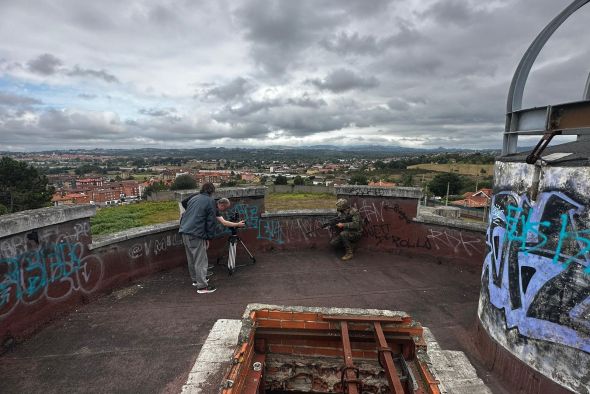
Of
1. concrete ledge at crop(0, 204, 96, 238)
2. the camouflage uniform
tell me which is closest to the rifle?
the camouflage uniform

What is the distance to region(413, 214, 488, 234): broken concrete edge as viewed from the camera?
6.97 m

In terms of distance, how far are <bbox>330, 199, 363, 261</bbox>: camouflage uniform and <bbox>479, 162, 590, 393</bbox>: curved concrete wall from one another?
373 centimetres

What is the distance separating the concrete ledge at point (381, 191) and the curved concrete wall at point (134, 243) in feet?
0.08

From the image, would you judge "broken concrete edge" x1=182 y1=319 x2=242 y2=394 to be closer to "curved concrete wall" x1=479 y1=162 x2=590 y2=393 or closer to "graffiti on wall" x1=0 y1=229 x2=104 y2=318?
"graffiti on wall" x1=0 y1=229 x2=104 y2=318

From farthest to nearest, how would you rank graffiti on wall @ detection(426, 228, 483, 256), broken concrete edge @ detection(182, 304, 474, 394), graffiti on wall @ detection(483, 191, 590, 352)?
graffiti on wall @ detection(426, 228, 483, 256), broken concrete edge @ detection(182, 304, 474, 394), graffiti on wall @ detection(483, 191, 590, 352)

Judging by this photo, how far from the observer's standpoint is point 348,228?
7.77 metres

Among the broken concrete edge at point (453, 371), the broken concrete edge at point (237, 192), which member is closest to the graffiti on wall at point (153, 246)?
the broken concrete edge at point (237, 192)

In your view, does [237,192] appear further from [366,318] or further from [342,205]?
[366,318]

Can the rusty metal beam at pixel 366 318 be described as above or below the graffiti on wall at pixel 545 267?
below

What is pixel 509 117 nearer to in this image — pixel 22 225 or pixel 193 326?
pixel 193 326

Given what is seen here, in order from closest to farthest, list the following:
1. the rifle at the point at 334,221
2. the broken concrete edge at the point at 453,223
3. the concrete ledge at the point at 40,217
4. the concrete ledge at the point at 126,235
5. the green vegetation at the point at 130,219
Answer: the concrete ledge at the point at 40,217 < the concrete ledge at the point at 126,235 < the broken concrete edge at the point at 453,223 < the rifle at the point at 334,221 < the green vegetation at the point at 130,219

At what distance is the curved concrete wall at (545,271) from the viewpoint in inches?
125

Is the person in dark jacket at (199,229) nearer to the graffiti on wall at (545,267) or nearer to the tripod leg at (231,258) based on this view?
the tripod leg at (231,258)

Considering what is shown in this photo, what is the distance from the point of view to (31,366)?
400 centimetres
